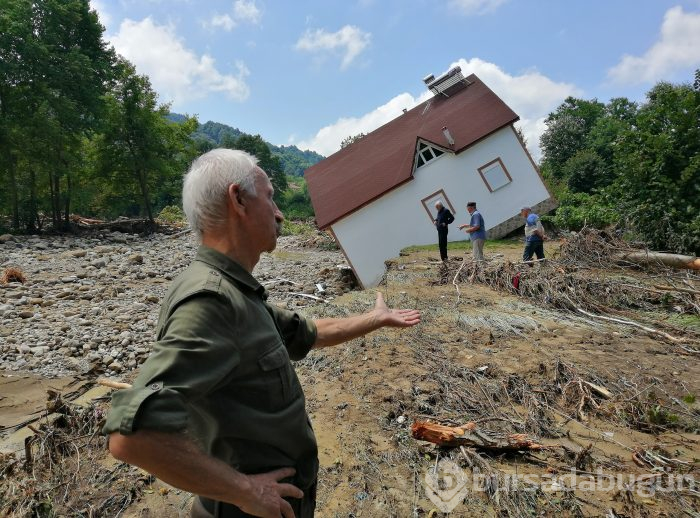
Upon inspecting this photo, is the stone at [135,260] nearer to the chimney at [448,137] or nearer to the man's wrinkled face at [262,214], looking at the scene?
→ the chimney at [448,137]

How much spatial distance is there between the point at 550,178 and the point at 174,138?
33.2 m

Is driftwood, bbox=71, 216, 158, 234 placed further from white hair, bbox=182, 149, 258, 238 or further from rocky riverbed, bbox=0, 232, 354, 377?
white hair, bbox=182, 149, 258, 238

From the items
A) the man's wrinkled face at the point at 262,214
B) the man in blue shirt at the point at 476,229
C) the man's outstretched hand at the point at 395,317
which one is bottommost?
the man in blue shirt at the point at 476,229

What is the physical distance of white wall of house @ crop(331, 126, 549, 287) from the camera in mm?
20531

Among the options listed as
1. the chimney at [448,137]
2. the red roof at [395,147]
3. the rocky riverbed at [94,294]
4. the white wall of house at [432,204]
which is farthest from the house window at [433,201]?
the rocky riverbed at [94,294]

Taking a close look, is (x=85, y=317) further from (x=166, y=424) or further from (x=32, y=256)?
(x=166, y=424)

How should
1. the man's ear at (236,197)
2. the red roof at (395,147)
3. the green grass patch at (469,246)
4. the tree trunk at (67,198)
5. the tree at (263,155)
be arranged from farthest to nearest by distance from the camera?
the tree at (263,155) → the tree trunk at (67,198) → the red roof at (395,147) → the green grass patch at (469,246) → the man's ear at (236,197)

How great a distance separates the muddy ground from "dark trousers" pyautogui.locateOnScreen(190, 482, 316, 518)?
133 cm

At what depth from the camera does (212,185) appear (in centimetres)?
164

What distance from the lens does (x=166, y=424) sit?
117 cm


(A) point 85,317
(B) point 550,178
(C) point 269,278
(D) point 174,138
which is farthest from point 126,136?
(B) point 550,178

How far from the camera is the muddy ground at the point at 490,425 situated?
288 centimetres

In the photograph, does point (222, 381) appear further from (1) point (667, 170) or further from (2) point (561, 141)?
(2) point (561, 141)

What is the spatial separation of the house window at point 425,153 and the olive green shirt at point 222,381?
803 inches
